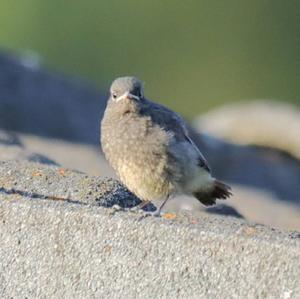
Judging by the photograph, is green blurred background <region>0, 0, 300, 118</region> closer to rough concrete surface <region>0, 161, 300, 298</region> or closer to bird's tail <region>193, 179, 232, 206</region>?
bird's tail <region>193, 179, 232, 206</region>

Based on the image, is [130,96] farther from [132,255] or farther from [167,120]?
[132,255]

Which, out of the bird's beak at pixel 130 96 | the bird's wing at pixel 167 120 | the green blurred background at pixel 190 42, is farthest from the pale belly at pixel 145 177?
the green blurred background at pixel 190 42

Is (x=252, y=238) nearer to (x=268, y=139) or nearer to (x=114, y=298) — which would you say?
(x=114, y=298)

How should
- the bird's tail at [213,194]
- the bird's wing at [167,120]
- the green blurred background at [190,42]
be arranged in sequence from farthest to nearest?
the green blurred background at [190,42]
the bird's tail at [213,194]
the bird's wing at [167,120]

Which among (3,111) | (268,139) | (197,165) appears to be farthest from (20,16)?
(197,165)

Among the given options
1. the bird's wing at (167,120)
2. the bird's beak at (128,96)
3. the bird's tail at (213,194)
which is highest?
the bird's beak at (128,96)

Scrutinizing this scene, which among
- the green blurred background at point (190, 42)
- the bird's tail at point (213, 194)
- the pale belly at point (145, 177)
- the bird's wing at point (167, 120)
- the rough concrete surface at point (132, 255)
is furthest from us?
the green blurred background at point (190, 42)

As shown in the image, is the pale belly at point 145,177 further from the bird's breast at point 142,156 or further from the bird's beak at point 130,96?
the bird's beak at point 130,96
